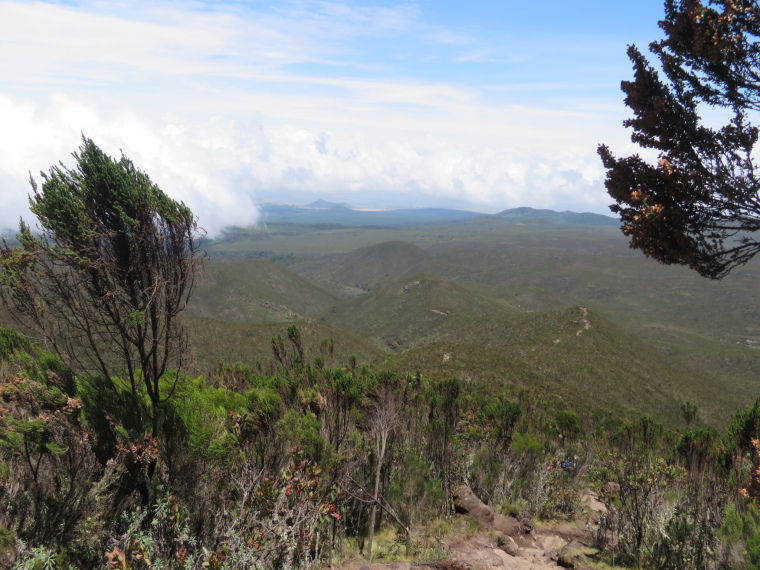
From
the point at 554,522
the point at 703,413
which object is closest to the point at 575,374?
the point at 703,413

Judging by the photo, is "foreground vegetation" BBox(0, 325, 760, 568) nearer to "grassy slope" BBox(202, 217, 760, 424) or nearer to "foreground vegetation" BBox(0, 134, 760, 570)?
"foreground vegetation" BBox(0, 134, 760, 570)

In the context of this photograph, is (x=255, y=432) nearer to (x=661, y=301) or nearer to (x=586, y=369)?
(x=586, y=369)

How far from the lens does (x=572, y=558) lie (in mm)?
9742

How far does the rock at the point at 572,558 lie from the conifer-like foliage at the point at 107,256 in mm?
9664

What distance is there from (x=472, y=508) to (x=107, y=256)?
11.5 metres

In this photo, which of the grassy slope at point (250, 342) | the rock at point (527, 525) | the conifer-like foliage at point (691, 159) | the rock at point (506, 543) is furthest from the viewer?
the grassy slope at point (250, 342)

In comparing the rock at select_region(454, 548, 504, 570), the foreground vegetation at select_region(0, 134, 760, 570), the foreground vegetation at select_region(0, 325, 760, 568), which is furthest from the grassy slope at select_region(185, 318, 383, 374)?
the rock at select_region(454, 548, 504, 570)

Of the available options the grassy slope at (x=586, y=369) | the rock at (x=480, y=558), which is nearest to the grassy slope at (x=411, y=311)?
the grassy slope at (x=586, y=369)

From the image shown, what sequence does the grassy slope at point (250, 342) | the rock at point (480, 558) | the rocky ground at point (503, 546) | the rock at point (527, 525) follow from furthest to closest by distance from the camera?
the grassy slope at point (250, 342), the rock at point (527, 525), the rock at point (480, 558), the rocky ground at point (503, 546)

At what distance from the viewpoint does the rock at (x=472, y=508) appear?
1195 centimetres

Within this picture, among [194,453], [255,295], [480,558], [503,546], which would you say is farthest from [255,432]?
[255,295]

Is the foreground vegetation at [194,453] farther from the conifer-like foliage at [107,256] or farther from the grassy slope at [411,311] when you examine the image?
the grassy slope at [411,311]

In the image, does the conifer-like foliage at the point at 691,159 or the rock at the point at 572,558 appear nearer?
the conifer-like foliage at the point at 691,159

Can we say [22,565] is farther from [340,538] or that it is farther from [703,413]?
[703,413]
